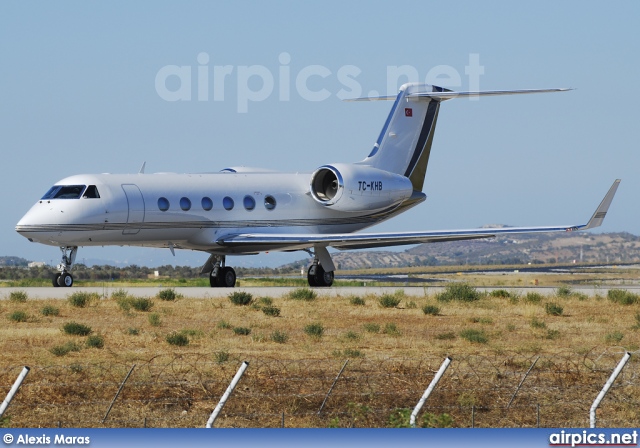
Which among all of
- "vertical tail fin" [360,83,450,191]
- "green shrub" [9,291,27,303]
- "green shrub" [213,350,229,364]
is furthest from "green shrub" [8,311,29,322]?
"vertical tail fin" [360,83,450,191]

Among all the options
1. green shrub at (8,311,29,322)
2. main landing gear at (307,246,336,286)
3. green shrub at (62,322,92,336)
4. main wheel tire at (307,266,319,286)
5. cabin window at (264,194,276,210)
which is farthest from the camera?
main wheel tire at (307,266,319,286)

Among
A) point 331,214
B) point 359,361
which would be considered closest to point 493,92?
point 331,214

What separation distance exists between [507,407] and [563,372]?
87.8 inches

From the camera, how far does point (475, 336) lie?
22.7 m

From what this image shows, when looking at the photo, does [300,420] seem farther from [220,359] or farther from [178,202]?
[178,202]

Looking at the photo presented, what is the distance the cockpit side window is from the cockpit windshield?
160mm

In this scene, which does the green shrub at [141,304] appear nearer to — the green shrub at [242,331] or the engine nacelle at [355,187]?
the green shrub at [242,331]

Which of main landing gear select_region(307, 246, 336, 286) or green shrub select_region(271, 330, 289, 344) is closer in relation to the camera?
green shrub select_region(271, 330, 289, 344)

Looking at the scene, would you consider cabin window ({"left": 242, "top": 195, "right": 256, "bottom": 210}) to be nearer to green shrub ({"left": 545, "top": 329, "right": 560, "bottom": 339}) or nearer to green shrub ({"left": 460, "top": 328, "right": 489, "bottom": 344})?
green shrub ({"left": 460, "top": 328, "right": 489, "bottom": 344})

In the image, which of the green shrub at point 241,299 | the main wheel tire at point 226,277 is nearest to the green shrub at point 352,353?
the green shrub at point 241,299

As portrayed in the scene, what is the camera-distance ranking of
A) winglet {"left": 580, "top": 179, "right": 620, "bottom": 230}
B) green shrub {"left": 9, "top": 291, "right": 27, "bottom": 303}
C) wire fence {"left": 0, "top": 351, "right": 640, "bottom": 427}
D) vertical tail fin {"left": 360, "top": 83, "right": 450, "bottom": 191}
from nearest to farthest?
1. wire fence {"left": 0, "top": 351, "right": 640, "bottom": 427}
2. green shrub {"left": 9, "top": 291, "right": 27, "bottom": 303}
3. winglet {"left": 580, "top": 179, "right": 620, "bottom": 230}
4. vertical tail fin {"left": 360, "top": 83, "right": 450, "bottom": 191}

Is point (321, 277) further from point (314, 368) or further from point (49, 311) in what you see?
point (314, 368)

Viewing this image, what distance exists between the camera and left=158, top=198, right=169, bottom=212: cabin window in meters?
34.3

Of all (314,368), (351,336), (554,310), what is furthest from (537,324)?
(314,368)
